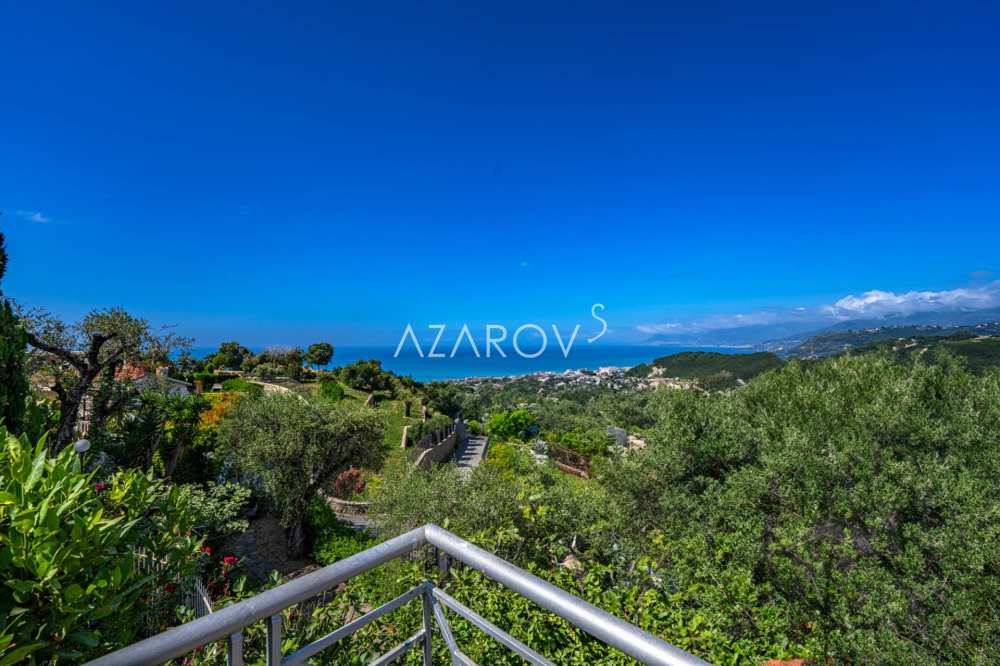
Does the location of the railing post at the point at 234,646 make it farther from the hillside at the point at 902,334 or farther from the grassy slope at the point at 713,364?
the grassy slope at the point at 713,364

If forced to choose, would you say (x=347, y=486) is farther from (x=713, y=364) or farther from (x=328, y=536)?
(x=713, y=364)

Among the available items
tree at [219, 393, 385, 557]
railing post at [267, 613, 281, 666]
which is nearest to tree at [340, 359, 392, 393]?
tree at [219, 393, 385, 557]

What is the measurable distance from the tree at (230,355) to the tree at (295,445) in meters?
26.2

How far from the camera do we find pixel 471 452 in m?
26.9

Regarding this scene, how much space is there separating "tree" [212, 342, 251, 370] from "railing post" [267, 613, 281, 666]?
1544 inches

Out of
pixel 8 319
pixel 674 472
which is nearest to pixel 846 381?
pixel 674 472

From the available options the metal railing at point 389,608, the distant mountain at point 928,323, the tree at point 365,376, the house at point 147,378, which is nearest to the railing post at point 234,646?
the metal railing at point 389,608

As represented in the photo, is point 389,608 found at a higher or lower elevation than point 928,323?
lower

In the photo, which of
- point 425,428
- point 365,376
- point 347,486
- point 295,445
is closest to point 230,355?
point 365,376

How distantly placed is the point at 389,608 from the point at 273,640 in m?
0.42

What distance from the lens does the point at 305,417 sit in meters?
11.6

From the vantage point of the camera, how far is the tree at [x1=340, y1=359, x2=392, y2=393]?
31.2 m

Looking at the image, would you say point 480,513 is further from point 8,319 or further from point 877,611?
point 8,319

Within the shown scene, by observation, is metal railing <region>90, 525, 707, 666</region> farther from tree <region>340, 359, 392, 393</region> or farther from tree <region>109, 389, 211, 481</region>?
tree <region>340, 359, 392, 393</region>
